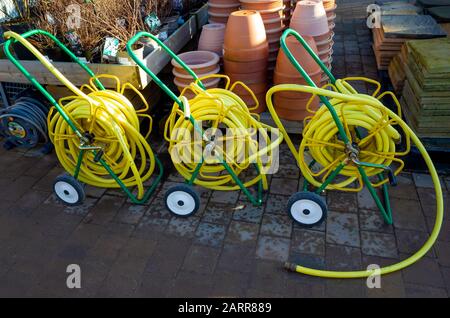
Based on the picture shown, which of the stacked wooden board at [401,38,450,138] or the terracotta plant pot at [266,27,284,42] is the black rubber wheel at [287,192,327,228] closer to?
the stacked wooden board at [401,38,450,138]

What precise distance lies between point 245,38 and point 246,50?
12 centimetres

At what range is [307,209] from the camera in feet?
10.0

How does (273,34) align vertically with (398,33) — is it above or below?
above

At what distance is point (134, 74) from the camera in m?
3.79

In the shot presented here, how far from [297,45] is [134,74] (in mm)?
1637

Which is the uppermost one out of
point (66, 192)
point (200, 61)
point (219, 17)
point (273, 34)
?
point (219, 17)

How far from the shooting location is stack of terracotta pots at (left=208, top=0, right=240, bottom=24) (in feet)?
14.4

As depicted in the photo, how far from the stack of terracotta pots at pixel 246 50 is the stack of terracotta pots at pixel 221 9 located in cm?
68

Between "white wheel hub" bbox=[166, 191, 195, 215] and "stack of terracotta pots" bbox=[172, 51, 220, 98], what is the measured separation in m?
1.18

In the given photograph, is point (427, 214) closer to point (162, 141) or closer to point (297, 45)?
point (297, 45)

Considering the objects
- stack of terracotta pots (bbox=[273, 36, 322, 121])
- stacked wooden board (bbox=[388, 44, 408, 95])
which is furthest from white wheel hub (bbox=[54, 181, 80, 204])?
stacked wooden board (bbox=[388, 44, 408, 95])

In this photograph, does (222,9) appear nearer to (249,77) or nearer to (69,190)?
(249,77)

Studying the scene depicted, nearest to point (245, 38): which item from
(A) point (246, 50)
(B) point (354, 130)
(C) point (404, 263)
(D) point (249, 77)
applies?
(A) point (246, 50)

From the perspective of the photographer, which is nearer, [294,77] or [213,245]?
[213,245]
